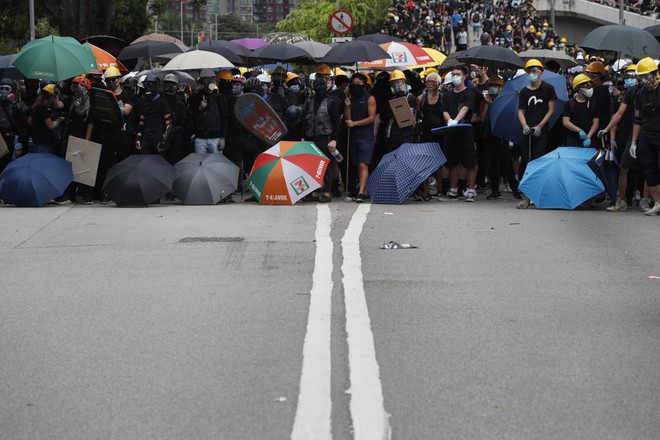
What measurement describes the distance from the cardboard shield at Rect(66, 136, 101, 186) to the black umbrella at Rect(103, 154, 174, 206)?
1.93 feet

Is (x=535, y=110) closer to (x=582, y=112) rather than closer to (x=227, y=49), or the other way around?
(x=582, y=112)

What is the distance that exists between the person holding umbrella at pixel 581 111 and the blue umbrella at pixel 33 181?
6594 mm

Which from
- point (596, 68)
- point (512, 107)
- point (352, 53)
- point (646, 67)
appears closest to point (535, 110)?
point (512, 107)

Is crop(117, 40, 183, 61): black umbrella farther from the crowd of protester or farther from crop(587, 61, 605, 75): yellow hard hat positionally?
crop(587, 61, 605, 75): yellow hard hat

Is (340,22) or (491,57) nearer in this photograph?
(491,57)

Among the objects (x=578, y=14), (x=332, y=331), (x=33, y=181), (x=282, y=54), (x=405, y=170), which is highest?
(x=578, y=14)

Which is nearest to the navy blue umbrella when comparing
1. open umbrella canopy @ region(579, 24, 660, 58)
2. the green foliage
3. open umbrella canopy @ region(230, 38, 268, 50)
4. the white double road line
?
open umbrella canopy @ region(579, 24, 660, 58)

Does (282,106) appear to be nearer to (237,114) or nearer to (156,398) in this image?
(237,114)

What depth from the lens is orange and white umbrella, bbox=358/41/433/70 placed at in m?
21.6

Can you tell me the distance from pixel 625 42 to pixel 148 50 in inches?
390

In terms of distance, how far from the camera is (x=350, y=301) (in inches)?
351

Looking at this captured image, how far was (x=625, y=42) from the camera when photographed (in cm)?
1841

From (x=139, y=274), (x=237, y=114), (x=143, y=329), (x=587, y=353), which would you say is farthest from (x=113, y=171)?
(x=587, y=353)

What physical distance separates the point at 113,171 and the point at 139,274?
6099 mm
